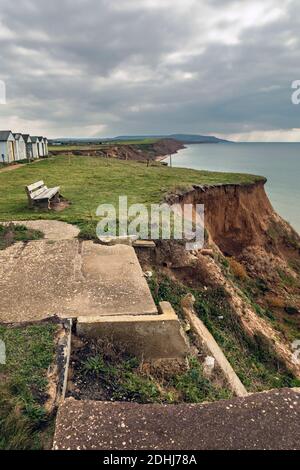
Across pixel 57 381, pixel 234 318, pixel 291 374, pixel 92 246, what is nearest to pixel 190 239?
pixel 234 318

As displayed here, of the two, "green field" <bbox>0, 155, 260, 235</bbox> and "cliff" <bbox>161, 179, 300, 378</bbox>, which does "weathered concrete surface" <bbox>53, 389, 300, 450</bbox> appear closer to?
"cliff" <bbox>161, 179, 300, 378</bbox>

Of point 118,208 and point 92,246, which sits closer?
point 92,246

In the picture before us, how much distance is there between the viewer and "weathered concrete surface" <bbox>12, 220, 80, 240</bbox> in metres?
8.53

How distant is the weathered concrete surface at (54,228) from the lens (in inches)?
336

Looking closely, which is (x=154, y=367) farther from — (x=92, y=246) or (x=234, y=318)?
(x=234, y=318)

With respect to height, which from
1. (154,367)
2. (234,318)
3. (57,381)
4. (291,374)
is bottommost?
(291,374)

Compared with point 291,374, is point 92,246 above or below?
above

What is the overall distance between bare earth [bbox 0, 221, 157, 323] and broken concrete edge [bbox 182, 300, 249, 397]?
1.42 m

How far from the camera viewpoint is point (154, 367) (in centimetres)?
461

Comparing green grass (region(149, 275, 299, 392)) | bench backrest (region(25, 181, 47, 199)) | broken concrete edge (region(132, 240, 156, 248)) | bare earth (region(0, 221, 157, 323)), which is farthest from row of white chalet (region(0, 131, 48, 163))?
green grass (region(149, 275, 299, 392))

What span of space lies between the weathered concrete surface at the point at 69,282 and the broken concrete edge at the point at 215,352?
4.69 feet

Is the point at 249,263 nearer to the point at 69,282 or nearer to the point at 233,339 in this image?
the point at 233,339

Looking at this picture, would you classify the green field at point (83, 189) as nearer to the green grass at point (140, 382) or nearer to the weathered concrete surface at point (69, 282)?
the weathered concrete surface at point (69, 282)
